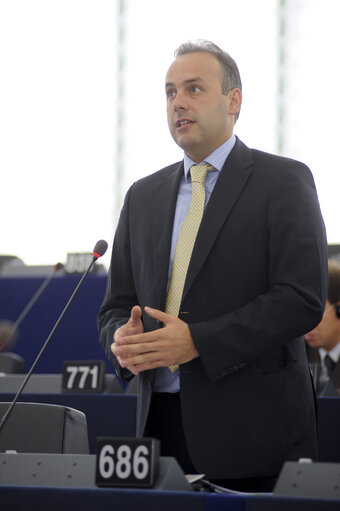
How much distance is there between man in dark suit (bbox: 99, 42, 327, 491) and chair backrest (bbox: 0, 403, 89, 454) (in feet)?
0.65

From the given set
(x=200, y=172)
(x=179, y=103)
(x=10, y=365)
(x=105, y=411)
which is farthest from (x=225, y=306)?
(x=10, y=365)

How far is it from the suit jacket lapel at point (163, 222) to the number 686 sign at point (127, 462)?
1.70ft

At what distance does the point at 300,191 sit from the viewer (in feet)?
5.76

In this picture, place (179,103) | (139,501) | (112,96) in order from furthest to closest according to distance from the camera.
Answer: (112,96) → (179,103) → (139,501)

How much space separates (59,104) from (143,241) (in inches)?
200

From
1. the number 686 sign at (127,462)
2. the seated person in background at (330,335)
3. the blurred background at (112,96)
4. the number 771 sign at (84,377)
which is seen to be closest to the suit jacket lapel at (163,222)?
the number 686 sign at (127,462)

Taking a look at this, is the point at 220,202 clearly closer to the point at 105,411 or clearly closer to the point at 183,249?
the point at 183,249

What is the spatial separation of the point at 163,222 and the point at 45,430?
1.86 ft

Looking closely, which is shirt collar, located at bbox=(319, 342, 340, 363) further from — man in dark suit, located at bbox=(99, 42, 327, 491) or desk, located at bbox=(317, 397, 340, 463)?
man in dark suit, located at bbox=(99, 42, 327, 491)

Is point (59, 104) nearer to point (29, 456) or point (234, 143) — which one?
point (234, 143)

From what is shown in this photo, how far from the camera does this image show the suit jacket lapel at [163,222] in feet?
5.90

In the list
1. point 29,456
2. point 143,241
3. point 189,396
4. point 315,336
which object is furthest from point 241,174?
point 315,336

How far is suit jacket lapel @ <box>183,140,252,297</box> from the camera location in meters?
1.73

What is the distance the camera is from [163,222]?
1.88 meters
